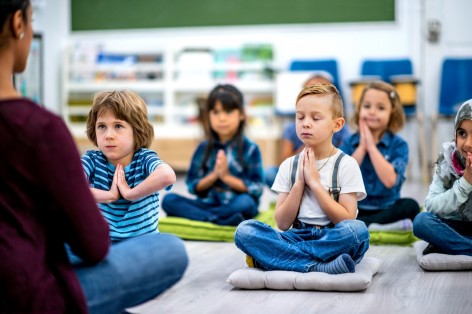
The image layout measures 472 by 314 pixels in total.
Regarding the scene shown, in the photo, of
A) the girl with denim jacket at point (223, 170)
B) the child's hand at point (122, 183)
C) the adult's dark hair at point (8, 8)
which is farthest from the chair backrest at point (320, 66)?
the adult's dark hair at point (8, 8)

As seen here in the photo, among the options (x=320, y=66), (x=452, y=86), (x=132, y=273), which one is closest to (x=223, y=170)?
(x=132, y=273)

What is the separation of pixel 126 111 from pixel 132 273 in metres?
0.92

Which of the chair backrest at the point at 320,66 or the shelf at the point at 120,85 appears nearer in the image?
the chair backrest at the point at 320,66

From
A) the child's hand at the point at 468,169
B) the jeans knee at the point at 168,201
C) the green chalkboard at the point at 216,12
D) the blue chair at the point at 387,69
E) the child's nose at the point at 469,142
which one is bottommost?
the jeans knee at the point at 168,201

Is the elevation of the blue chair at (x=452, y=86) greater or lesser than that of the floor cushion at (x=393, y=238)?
greater

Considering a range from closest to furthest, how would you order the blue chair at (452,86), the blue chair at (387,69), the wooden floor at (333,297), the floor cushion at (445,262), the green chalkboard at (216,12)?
the wooden floor at (333,297) → the floor cushion at (445,262) → the blue chair at (452,86) → the blue chair at (387,69) → the green chalkboard at (216,12)

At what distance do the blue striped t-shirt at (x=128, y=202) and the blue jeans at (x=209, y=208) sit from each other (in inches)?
49.4

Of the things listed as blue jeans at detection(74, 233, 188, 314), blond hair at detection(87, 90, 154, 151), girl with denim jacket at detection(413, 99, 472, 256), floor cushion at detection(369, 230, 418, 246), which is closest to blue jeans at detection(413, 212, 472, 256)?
girl with denim jacket at detection(413, 99, 472, 256)

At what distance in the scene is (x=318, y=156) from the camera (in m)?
2.70

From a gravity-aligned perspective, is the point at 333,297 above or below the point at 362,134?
below

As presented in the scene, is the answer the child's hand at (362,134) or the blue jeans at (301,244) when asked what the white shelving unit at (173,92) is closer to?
the child's hand at (362,134)

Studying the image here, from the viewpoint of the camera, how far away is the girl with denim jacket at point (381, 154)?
3.56 meters

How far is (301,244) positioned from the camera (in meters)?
2.60

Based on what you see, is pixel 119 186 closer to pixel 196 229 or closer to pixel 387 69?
pixel 196 229
